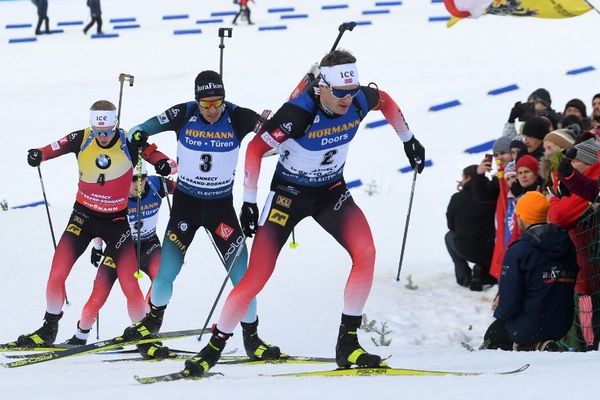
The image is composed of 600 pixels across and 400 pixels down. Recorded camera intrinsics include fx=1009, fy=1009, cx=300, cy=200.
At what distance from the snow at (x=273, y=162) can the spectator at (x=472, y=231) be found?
29 cm

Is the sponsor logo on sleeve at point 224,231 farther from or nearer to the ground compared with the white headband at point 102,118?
nearer to the ground

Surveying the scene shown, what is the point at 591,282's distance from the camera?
721 centimetres

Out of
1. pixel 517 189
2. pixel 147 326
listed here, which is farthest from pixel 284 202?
pixel 517 189

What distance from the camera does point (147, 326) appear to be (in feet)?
26.5

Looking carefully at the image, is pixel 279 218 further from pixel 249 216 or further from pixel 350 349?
pixel 350 349

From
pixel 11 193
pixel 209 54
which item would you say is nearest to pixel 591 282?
pixel 11 193

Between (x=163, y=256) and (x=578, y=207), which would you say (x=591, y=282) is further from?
(x=163, y=256)

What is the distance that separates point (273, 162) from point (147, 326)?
8.57 m

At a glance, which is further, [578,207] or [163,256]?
[163,256]

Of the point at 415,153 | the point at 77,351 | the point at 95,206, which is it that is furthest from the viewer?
the point at 95,206

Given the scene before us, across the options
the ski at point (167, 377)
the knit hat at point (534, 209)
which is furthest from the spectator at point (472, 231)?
the ski at point (167, 377)

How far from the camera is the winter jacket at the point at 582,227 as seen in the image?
7156mm

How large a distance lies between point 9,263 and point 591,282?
7464 mm

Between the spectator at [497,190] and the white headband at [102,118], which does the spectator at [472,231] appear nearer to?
the spectator at [497,190]
